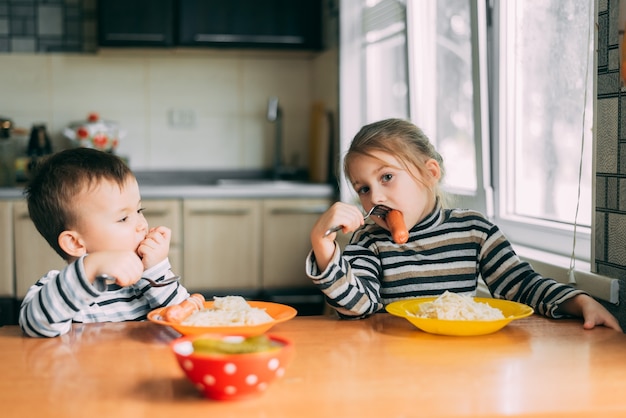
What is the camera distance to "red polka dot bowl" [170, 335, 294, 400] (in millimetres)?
944

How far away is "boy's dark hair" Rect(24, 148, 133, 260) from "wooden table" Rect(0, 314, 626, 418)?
24 cm

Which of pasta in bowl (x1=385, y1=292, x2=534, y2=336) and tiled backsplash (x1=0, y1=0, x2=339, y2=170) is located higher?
tiled backsplash (x1=0, y1=0, x2=339, y2=170)

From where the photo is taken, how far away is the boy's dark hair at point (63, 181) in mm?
1560

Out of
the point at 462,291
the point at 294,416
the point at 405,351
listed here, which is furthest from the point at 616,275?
the point at 294,416

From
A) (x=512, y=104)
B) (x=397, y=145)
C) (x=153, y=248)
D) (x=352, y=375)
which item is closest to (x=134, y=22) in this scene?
(x=512, y=104)

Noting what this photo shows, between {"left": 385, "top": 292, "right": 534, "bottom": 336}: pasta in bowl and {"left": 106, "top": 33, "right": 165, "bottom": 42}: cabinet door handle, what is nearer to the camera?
{"left": 385, "top": 292, "right": 534, "bottom": 336}: pasta in bowl

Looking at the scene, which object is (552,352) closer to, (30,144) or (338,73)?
(338,73)

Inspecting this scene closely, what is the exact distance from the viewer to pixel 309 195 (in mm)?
3828

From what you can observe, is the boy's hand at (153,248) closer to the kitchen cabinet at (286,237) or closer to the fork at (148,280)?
the fork at (148,280)

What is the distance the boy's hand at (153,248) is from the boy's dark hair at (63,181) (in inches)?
4.9

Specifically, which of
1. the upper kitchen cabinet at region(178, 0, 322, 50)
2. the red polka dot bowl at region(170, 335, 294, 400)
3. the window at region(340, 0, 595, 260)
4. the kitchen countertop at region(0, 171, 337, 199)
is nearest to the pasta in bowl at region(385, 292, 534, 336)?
the red polka dot bowl at region(170, 335, 294, 400)

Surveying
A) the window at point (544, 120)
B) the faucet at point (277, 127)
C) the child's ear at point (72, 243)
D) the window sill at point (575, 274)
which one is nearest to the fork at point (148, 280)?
the child's ear at point (72, 243)

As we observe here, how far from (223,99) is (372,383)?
3.48 m

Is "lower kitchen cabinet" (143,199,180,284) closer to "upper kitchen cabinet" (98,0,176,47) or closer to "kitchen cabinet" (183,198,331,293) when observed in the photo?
"kitchen cabinet" (183,198,331,293)
